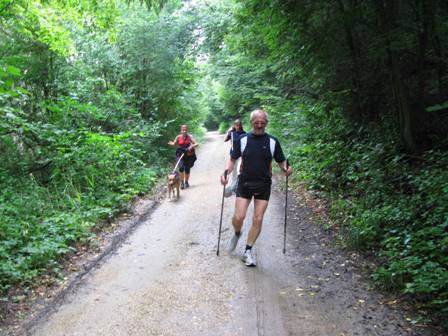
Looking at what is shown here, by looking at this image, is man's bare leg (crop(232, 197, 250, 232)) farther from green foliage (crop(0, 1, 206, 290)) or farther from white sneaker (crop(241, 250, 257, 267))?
green foliage (crop(0, 1, 206, 290))

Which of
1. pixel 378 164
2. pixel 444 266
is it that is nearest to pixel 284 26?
pixel 378 164

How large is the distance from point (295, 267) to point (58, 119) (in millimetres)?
7963

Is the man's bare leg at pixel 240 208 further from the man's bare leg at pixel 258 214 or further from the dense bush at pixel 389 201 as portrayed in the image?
the dense bush at pixel 389 201

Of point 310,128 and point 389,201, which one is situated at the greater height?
Answer: point 310,128

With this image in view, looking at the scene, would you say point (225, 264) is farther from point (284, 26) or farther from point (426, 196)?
point (284, 26)

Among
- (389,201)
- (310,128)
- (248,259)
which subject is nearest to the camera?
(248,259)

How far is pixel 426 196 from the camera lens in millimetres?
5781

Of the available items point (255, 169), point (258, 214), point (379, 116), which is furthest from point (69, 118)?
point (379, 116)

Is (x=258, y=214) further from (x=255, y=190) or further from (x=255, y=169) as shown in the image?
(x=255, y=169)

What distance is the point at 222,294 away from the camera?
505 cm

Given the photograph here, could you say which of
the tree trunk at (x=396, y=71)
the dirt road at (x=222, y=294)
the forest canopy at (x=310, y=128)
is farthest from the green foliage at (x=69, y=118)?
the tree trunk at (x=396, y=71)

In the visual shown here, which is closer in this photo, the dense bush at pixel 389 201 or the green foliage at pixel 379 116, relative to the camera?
the dense bush at pixel 389 201

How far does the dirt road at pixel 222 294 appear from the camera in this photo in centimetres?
427

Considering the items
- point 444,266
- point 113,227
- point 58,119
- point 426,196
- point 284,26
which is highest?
point 284,26
